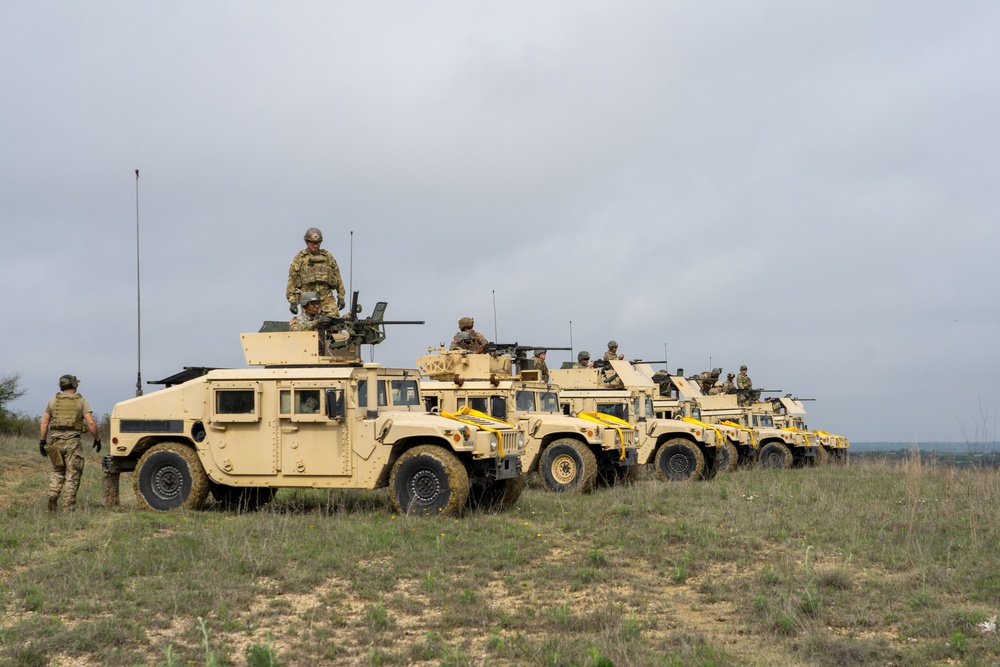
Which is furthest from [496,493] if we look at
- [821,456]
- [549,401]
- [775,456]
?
[821,456]

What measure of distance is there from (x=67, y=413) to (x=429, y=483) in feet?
15.1

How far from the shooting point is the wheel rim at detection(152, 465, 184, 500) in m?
12.5

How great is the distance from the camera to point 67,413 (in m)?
12.2

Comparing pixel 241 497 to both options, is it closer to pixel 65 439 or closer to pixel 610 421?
pixel 65 439

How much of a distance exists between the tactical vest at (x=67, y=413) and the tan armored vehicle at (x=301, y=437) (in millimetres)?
496

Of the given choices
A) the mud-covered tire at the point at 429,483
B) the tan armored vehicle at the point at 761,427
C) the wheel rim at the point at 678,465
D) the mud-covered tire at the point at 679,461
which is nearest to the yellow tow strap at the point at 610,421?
the mud-covered tire at the point at 679,461

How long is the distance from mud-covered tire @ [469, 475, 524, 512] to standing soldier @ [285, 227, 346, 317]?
3.14 m

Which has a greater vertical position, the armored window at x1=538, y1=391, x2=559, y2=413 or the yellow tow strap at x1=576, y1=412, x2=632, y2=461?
the armored window at x1=538, y1=391, x2=559, y2=413

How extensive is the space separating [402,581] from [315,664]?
91.3 inches

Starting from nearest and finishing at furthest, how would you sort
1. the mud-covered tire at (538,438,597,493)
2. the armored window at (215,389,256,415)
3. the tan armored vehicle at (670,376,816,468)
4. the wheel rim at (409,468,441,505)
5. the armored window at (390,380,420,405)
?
the wheel rim at (409,468,441,505), the armored window at (215,389,256,415), the armored window at (390,380,420,405), the mud-covered tire at (538,438,597,493), the tan armored vehicle at (670,376,816,468)

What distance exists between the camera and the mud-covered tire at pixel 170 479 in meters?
12.4

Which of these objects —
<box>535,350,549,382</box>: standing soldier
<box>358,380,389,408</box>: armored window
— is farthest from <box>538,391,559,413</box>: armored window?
<box>358,380,389,408</box>: armored window

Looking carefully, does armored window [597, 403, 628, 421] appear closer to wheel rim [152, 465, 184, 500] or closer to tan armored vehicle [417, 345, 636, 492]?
tan armored vehicle [417, 345, 636, 492]

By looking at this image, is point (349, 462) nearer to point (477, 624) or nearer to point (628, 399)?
point (477, 624)
